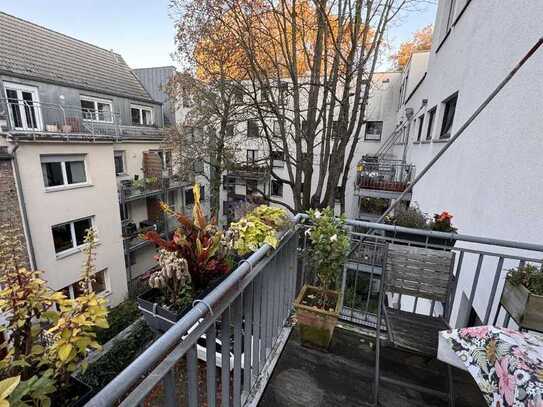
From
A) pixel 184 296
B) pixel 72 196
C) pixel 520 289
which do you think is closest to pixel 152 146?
pixel 72 196

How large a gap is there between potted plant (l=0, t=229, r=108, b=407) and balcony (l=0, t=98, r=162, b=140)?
8.36 m

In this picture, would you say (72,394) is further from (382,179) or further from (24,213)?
(382,179)

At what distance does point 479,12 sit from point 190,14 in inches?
239

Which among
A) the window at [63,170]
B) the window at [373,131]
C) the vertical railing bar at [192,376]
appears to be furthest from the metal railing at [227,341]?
the window at [373,131]

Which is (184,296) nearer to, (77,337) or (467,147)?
(77,337)

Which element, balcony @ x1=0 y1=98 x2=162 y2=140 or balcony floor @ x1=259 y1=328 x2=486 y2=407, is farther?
balcony @ x1=0 y1=98 x2=162 y2=140

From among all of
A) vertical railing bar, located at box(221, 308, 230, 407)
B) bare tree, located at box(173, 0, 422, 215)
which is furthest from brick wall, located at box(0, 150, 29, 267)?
vertical railing bar, located at box(221, 308, 230, 407)

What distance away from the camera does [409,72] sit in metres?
11.2

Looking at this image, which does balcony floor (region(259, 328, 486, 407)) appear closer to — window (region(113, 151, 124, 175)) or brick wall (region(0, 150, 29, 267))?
brick wall (region(0, 150, 29, 267))

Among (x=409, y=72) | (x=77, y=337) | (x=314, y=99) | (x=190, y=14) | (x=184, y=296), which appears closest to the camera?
(x=77, y=337)

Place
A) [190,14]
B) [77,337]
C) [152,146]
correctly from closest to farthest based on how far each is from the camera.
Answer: [77,337]
[190,14]
[152,146]

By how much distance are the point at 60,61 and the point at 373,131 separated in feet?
50.2

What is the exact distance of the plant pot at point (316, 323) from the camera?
2.23 metres

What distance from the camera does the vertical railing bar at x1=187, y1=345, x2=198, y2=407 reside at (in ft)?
3.27
